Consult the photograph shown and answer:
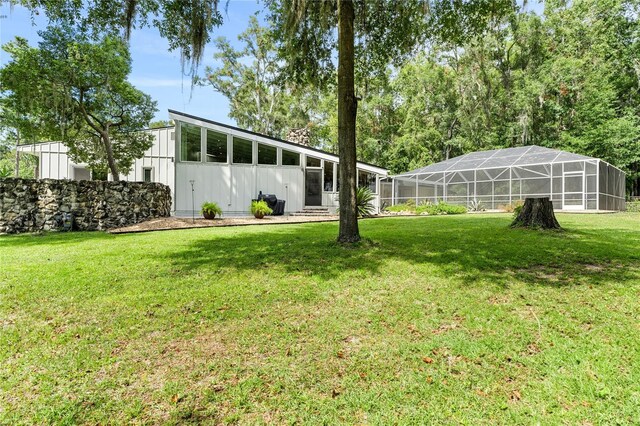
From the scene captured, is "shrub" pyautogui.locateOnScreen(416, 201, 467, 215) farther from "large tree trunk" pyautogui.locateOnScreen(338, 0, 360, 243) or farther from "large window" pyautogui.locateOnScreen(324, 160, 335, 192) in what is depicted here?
"large tree trunk" pyautogui.locateOnScreen(338, 0, 360, 243)

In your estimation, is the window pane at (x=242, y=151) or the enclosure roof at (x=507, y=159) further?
the enclosure roof at (x=507, y=159)

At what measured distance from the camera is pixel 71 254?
566 cm

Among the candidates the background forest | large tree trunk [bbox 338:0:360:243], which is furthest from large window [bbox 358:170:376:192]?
large tree trunk [bbox 338:0:360:243]

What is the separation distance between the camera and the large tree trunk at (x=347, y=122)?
5.86 meters

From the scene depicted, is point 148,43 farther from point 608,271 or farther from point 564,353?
point 608,271

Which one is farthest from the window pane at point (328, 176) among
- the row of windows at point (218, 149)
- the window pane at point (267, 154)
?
the window pane at point (267, 154)

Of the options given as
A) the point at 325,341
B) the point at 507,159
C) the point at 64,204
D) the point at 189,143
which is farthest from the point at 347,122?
the point at 507,159

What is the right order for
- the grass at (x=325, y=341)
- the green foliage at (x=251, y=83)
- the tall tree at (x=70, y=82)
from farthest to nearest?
the green foliage at (x=251, y=83), the tall tree at (x=70, y=82), the grass at (x=325, y=341)

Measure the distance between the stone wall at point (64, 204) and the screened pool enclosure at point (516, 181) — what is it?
18695 mm

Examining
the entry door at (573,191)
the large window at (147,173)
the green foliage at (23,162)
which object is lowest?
the entry door at (573,191)

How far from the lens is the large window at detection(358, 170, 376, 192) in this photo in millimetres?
18423

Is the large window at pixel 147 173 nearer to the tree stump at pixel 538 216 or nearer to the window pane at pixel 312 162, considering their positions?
the window pane at pixel 312 162

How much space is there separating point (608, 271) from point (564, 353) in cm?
261

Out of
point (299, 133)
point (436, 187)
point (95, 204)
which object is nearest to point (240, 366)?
point (95, 204)
